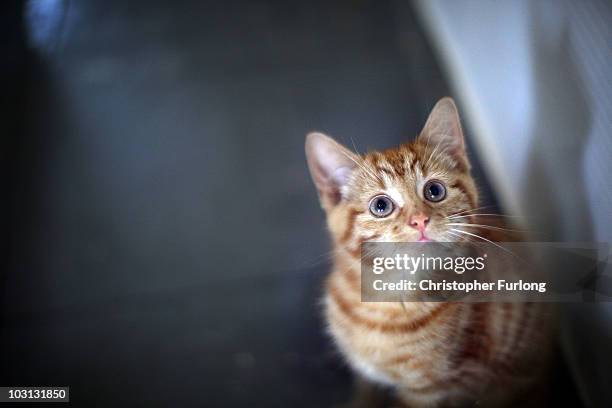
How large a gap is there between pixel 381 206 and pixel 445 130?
0.19 meters

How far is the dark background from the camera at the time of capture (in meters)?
1.04

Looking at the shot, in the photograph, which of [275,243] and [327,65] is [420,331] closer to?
[275,243]

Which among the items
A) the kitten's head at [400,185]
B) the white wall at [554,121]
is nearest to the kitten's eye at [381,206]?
the kitten's head at [400,185]

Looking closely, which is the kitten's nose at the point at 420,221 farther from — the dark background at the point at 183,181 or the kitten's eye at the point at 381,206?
the dark background at the point at 183,181

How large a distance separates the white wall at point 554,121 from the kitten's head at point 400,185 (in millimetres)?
221

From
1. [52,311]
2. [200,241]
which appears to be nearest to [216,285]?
[200,241]

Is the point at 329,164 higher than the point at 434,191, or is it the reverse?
the point at 329,164

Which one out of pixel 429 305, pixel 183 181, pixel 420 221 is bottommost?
pixel 429 305

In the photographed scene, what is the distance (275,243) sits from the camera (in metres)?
1.22

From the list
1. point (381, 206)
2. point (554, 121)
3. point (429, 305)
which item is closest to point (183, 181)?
point (381, 206)

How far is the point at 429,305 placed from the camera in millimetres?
893

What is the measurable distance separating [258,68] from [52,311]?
0.84 m

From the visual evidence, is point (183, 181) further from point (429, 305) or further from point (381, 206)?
point (429, 305)

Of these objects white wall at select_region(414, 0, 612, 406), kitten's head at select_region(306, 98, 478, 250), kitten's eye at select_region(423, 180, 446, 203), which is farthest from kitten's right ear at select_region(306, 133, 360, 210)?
white wall at select_region(414, 0, 612, 406)
